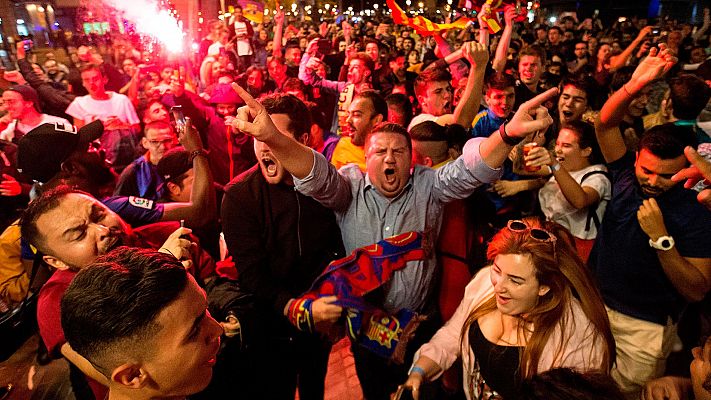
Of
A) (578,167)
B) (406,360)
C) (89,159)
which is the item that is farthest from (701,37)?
(89,159)

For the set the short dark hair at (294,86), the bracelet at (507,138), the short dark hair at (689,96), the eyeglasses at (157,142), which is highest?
the short dark hair at (689,96)

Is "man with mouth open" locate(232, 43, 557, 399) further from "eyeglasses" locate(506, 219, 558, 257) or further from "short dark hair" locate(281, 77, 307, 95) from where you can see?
"short dark hair" locate(281, 77, 307, 95)

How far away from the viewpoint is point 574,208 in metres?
3.13

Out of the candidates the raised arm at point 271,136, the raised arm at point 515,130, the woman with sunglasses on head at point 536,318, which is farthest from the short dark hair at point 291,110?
the woman with sunglasses on head at point 536,318

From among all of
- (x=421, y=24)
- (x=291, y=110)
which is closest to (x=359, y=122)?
(x=291, y=110)

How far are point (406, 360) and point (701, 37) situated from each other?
44.4 ft

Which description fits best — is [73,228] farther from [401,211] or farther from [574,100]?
[574,100]

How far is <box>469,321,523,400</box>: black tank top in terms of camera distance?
76.4 inches

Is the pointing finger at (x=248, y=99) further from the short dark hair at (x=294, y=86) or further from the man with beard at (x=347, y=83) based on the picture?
the short dark hair at (x=294, y=86)

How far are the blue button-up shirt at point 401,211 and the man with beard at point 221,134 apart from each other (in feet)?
7.16

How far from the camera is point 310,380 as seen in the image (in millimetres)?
2982

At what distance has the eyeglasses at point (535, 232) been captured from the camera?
195cm

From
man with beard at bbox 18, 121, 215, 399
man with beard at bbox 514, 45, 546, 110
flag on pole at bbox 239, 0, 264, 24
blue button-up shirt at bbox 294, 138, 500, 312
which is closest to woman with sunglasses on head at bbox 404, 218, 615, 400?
blue button-up shirt at bbox 294, 138, 500, 312

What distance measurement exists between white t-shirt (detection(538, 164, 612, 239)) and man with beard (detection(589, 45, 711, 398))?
0.31ft
